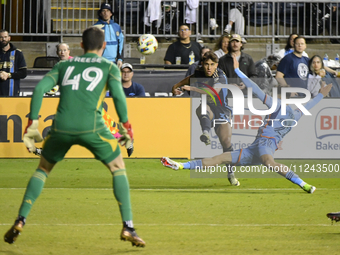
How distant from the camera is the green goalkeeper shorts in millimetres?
4910

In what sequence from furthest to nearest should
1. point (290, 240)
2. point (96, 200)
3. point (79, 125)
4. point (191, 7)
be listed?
point (191, 7) → point (96, 200) → point (290, 240) → point (79, 125)

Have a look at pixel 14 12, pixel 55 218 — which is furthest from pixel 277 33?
pixel 55 218

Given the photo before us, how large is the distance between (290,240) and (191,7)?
466 inches

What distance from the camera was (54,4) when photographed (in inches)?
685

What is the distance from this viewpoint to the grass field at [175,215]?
5.10 meters

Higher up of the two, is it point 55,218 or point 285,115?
point 285,115

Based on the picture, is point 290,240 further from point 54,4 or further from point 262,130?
point 54,4

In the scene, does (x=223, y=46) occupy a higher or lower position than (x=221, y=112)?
higher

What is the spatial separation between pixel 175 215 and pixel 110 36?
276 inches

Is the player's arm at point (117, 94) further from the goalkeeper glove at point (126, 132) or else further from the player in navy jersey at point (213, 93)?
the player in navy jersey at point (213, 93)

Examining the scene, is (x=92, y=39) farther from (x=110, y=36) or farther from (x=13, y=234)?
(x=110, y=36)

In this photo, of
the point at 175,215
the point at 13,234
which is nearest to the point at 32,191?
the point at 13,234

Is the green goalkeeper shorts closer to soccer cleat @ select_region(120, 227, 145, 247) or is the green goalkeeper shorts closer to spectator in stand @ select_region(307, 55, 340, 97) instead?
soccer cleat @ select_region(120, 227, 145, 247)

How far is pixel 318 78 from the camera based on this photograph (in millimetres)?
10969
